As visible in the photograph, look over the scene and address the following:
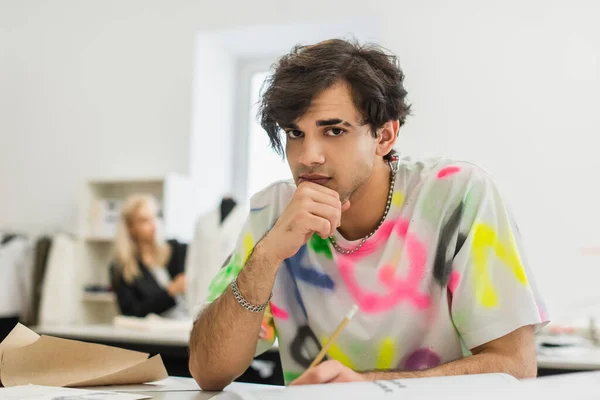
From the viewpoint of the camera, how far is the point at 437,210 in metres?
1.25


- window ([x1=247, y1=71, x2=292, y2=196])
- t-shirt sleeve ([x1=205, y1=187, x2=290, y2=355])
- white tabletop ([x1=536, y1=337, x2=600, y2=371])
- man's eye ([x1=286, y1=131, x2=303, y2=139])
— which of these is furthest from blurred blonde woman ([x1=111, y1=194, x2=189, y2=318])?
man's eye ([x1=286, y1=131, x2=303, y2=139])

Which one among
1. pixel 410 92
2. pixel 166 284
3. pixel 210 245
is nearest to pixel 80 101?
pixel 166 284

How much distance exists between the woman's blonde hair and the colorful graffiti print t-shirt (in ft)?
7.70

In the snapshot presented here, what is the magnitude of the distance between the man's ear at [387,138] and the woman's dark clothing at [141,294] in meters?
2.49

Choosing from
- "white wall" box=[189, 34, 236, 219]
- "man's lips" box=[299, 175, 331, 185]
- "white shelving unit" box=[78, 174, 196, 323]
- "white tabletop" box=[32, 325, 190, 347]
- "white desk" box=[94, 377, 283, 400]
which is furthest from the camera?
"white wall" box=[189, 34, 236, 219]

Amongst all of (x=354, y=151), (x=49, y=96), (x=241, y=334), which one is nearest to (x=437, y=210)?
(x=354, y=151)

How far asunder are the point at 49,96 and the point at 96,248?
4.20 feet

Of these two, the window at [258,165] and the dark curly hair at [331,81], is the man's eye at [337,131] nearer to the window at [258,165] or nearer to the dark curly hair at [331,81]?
the dark curly hair at [331,81]

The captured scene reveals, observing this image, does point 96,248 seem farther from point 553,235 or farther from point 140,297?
point 553,235

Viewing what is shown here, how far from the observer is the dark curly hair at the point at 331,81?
1.23 m

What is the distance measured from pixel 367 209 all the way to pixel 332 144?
0.18m

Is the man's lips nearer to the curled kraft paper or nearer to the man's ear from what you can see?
the man's ear

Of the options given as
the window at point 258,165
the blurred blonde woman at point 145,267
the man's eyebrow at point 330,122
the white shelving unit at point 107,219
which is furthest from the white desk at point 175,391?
the window at point 258,165

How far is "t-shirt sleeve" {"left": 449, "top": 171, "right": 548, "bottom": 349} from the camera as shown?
1.09 meters
